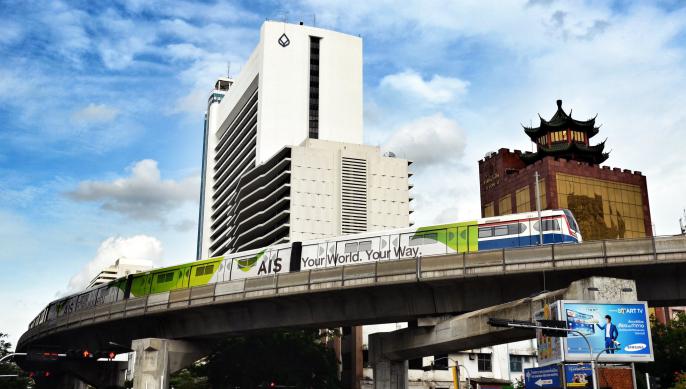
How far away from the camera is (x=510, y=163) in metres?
159

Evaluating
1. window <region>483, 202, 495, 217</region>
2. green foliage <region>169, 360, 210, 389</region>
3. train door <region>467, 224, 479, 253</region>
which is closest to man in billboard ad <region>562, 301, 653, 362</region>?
train door <region>467, 224, 479, 253</region>

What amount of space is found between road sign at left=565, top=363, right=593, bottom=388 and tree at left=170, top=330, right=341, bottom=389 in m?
30.4

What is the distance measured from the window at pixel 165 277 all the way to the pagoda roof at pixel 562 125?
120 meters

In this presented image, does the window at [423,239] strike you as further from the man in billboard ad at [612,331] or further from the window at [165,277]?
the window at [165,277]

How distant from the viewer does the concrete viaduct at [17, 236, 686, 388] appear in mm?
38188

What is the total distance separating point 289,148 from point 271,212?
15.7 meters

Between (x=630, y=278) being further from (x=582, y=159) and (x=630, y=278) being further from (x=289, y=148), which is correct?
(x=582, y=159)

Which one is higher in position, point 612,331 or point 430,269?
point 430,269

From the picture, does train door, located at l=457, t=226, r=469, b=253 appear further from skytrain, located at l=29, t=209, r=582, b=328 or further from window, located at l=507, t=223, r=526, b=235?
window, located at l=507, t=223, r=526, b=235

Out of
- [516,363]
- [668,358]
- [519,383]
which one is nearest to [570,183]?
[516,363]

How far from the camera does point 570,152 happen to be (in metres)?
157

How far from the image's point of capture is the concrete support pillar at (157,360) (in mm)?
52938

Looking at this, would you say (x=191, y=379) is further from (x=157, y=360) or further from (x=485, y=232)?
(x=485, y=232)

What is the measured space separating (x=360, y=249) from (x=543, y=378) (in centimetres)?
1447
